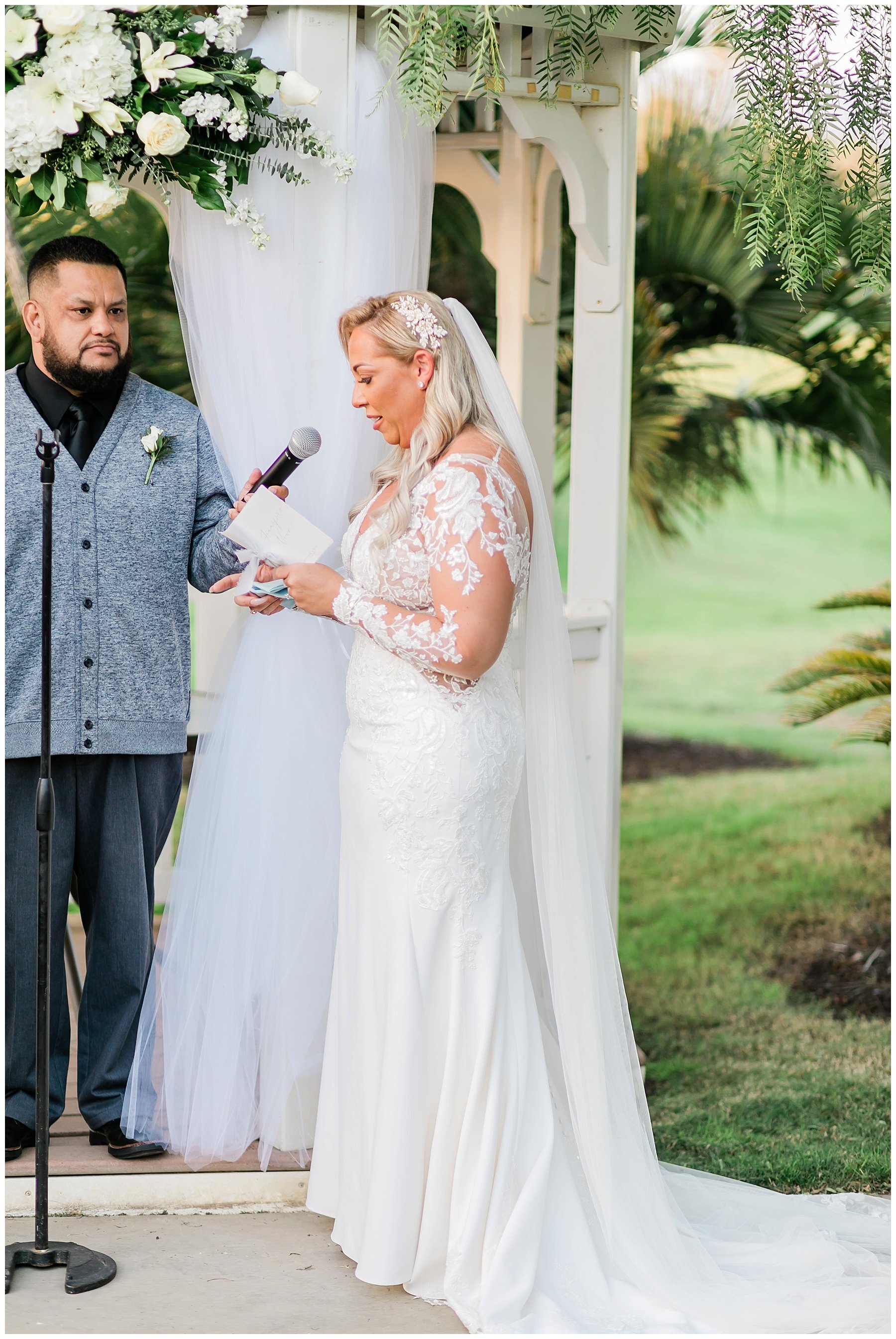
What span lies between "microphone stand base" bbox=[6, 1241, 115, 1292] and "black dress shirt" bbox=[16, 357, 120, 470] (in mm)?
1888

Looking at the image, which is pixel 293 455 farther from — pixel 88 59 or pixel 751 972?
pixel 751 972

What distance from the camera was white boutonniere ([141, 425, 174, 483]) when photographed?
3557mm

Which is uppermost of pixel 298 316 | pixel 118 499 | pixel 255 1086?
pixel 298 316

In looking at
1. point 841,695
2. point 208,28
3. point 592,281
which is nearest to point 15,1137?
point 208,28

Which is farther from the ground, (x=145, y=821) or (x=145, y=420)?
(x=145, y=420)

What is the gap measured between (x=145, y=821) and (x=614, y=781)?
1.53 meters

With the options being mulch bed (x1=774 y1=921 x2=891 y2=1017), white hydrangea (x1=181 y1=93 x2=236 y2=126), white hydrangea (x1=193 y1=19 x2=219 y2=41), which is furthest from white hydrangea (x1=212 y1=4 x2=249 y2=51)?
mulch bed (x1=774 y1=921 x2=891 y2=1017)

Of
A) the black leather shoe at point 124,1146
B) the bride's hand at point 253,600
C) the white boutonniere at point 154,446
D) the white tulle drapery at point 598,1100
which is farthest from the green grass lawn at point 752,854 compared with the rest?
the white boutonniere at point 154,446

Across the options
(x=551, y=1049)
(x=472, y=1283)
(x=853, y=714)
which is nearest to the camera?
(x=472, y=1283)

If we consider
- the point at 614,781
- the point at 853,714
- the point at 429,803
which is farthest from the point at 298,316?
the point at 853,714

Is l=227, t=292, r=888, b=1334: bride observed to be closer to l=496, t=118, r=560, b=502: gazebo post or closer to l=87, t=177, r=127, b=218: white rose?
l=87, t=177, r=127, b=218: white rose

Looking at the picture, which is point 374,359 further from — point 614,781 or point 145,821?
point 614,781

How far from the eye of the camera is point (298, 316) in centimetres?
356

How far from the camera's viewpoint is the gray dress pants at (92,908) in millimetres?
3561
